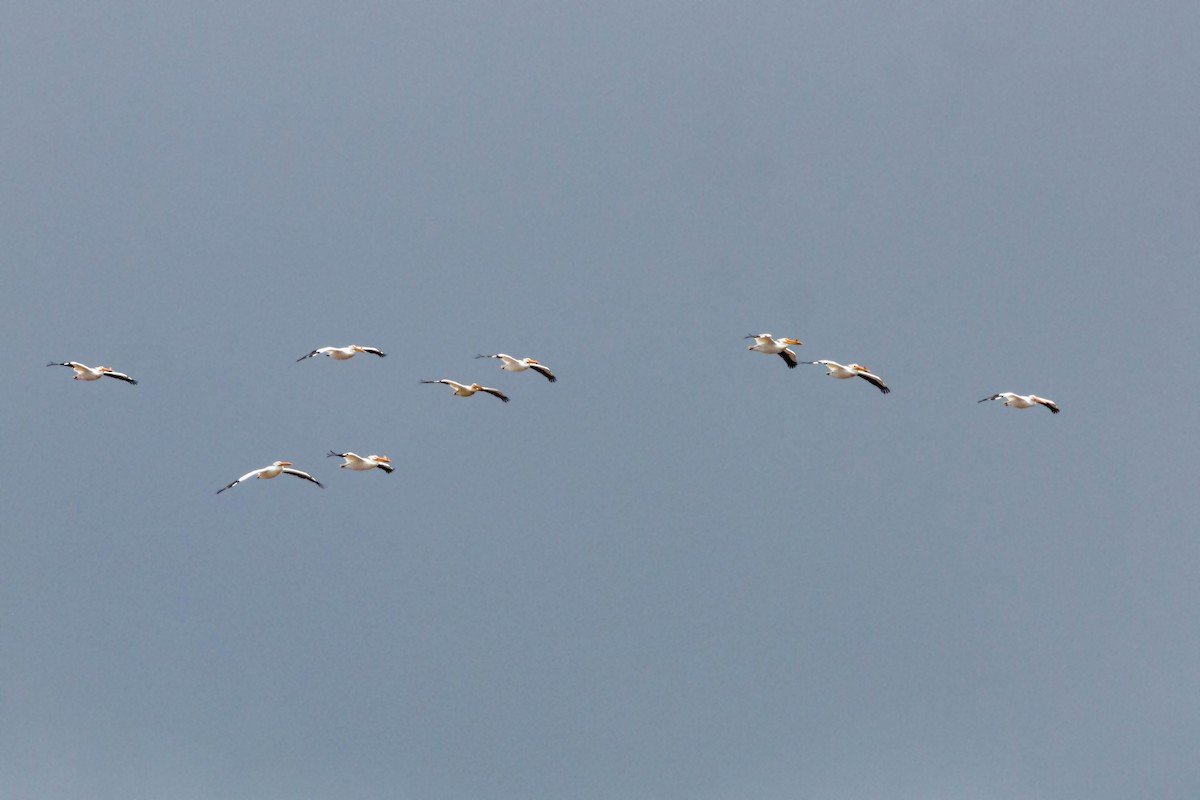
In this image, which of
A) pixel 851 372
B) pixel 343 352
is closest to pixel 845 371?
pixel 851 372

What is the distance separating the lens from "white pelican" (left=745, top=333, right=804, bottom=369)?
74062mm

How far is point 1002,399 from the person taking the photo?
245ft

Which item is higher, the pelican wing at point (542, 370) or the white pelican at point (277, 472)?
the pelican wing at point (542, 370)

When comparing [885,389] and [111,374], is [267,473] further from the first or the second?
[885,389]

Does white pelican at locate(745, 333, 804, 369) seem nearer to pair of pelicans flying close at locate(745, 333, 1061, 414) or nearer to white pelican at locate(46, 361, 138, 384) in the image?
pair of pelicans flying close at locate(745, 333, 1061, 414)

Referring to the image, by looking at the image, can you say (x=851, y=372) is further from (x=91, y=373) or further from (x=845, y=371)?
(x=91, y=373)

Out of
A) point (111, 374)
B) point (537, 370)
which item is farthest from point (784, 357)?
point (111, 374)

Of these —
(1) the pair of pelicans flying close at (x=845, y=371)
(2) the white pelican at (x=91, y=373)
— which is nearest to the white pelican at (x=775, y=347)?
(1) the pair of pelicans flying close at (x=845, y=371)

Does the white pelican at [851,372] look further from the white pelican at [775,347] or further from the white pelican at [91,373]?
the white pelican at [91,373]

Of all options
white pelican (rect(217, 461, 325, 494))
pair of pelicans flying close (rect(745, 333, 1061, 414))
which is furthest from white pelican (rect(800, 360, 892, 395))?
white pelican (rect(217, 461, 325, 494))

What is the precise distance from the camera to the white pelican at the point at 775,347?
7406 centimetres

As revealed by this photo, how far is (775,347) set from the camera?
75125 mm

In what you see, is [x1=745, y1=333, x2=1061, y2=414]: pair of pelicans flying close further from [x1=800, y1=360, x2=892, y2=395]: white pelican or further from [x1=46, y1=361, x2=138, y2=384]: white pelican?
[x1=46, y1=361, x2=138, y2=384]: white pelican

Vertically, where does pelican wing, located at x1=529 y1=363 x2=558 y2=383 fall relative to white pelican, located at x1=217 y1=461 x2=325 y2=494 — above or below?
above
